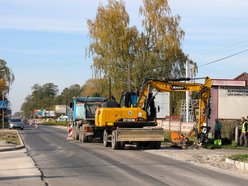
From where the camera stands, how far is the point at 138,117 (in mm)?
24922

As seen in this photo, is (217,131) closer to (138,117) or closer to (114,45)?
(138,117)

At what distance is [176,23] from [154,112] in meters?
29.1

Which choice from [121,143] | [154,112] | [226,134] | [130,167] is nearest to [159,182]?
[130,167]

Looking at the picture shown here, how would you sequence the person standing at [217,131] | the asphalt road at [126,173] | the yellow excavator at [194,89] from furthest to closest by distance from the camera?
the person standing at [217,131], the yellow excavator at [194,89], the asphalt road at [126,173]

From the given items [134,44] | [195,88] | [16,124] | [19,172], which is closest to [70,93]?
[16,124]

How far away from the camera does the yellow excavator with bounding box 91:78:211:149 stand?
23.8 meters

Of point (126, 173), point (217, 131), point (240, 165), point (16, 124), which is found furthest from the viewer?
point (16, 124)

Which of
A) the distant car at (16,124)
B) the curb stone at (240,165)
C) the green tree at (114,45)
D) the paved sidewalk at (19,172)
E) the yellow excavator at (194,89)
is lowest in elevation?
the paved sidewalk at (19,172)

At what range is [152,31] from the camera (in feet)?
175

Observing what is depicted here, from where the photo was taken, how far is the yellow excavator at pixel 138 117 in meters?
23.8

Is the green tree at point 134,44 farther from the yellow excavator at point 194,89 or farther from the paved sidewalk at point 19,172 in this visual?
the paved sidewalk at point 19,172

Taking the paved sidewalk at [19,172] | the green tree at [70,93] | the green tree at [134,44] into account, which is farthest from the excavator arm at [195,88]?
the green tree at [70,93]

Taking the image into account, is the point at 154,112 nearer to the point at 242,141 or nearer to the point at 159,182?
the point at 242,141

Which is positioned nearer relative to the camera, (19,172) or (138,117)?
(19,172)
